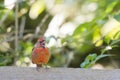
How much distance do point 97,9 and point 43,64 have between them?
3.49 feet

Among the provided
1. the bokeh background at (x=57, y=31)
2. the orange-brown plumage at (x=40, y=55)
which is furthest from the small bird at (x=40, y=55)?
the bokeh background at (x=57, y=31)

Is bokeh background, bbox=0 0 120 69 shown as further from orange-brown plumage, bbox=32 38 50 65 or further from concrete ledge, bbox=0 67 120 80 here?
concrete ledge, bbox=0 67 120 80

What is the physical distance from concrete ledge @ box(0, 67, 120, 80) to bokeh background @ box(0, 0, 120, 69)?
0.96 meters

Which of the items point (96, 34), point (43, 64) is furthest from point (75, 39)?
point (43, 64)

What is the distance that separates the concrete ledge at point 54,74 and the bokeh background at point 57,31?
960 millimetres

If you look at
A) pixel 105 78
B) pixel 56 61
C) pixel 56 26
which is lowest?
pixel 105 78

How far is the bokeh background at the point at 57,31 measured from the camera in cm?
271

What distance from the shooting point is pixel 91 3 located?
9.11 feet

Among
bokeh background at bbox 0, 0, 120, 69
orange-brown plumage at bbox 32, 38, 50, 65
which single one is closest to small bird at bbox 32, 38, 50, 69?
orange-brown plumage at bbox 32, 38, 50, 65

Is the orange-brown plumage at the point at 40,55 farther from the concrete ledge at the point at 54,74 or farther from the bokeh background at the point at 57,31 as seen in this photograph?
the bokeh background at the point at 57,31

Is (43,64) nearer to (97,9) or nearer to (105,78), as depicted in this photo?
(105,78)

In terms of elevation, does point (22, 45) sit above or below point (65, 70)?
above

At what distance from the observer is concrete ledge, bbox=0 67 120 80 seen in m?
1.59

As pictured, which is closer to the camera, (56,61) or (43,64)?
(43,64)
